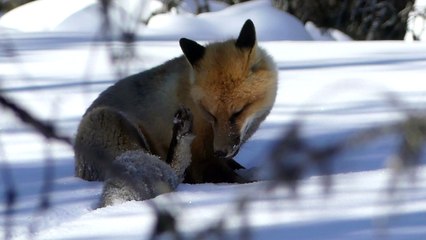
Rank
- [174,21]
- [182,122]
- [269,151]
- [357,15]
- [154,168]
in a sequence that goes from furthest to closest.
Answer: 1. [357,15]
2. [174,21]
3. [182,122]
4. [154,168]
5. [269,151]

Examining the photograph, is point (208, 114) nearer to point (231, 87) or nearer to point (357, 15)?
point (231, 87)

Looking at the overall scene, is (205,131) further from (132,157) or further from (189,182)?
(132,157)

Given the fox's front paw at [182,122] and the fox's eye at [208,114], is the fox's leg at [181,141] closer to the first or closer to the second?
the fox's front paw at [182,122]

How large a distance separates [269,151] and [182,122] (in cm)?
354

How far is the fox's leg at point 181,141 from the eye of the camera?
479 cm

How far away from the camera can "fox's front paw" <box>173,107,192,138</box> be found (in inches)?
188

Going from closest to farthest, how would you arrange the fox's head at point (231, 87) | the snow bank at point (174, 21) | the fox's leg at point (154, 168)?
the fox's leg at point (154, 168), the fox's head at point (231, 87), the snow bank at point (174, 21)

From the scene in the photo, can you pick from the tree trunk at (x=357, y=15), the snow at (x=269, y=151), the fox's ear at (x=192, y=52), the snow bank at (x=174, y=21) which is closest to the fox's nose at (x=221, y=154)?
the snow at (x=269, y=151)

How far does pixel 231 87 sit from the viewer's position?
5.00 meters

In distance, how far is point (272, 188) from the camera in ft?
3.83

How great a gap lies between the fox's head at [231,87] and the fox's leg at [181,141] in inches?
6.3

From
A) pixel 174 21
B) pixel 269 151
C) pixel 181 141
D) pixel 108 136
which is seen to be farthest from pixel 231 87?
pixel 174 21

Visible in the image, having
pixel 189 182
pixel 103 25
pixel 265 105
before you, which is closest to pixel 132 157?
pixel 189 182

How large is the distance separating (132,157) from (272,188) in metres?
2.95
